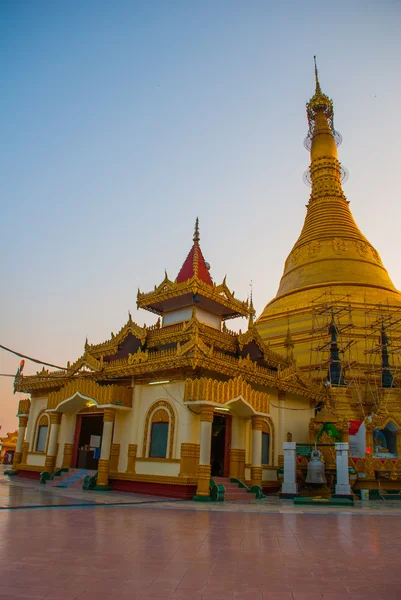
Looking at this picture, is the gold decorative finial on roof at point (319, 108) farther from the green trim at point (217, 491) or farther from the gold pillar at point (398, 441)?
the green trim at point (217, 491)

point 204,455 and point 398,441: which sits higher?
point 398,441

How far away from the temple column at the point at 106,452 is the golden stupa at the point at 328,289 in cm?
1147

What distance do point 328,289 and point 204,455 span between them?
19625mm

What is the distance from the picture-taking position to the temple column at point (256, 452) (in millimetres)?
18250

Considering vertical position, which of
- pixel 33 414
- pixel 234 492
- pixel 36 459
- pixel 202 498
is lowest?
pixel 202 498

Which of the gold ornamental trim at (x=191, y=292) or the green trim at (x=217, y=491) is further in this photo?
the gold ornamental trim at (x=191, y=292)

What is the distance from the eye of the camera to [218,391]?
54.7ft

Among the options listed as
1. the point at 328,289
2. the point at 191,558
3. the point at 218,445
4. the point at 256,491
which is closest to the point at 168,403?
the point at 256,491

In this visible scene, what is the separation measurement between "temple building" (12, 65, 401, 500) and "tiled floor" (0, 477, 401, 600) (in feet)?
18.5

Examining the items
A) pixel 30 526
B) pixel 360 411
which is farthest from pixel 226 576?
pixel 360 411

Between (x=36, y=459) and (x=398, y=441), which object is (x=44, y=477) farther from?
(x=398, y=441)

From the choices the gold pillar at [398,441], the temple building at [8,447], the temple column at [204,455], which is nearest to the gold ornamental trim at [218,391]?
the temple column at [204,455]

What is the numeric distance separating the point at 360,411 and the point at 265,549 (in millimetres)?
20118

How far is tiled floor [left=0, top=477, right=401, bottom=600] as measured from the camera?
525 centimetres
